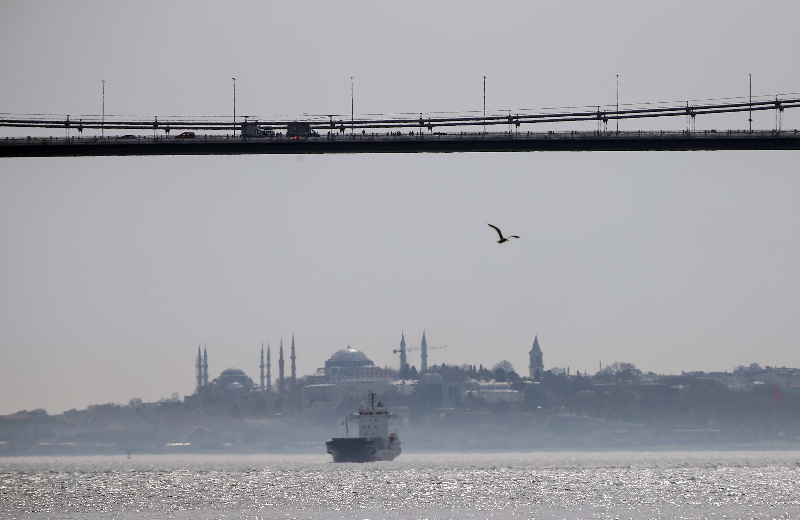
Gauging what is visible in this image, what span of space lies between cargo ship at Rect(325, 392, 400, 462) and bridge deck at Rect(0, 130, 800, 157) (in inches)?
3348

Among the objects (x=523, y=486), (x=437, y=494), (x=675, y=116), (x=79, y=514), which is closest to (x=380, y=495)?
(x=437, y=494)

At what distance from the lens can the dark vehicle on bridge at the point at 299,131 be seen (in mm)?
71312

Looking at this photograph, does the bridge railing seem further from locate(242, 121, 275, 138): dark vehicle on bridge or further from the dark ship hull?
the dark ship hull

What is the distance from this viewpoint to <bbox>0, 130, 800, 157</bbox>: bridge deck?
229 ft

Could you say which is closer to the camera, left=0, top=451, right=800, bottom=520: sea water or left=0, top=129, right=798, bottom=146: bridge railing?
left=0, top=451, right=800, bottom=520: sea water

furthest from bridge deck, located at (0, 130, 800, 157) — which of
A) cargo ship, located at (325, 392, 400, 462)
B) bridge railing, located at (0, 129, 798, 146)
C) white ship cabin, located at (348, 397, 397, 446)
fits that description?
white ship cabin, located at (348, 397, 397, 446)

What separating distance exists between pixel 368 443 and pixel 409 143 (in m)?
90.2

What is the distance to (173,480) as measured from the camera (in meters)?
98.9

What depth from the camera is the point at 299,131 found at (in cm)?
7144

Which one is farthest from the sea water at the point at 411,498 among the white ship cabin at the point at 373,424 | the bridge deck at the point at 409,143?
the white ship cabin at the point at 373,424

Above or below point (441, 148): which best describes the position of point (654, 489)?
below

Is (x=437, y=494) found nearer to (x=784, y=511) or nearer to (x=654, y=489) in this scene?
(x=654, y=489)

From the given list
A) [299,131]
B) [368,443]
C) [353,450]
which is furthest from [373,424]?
[299,131]

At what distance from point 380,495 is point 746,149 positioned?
29.9 metres
